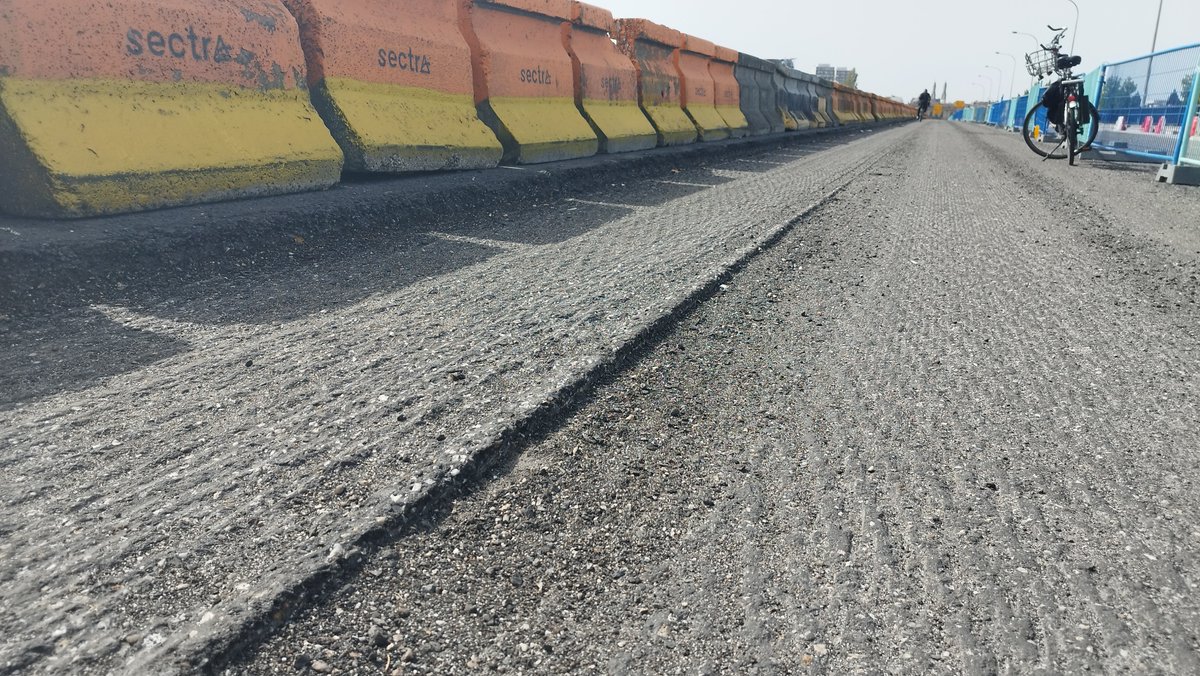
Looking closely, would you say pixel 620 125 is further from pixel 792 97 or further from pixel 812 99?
pixel 812 99

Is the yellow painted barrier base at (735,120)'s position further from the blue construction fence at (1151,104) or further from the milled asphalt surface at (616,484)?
the milled asphalt surface at (616,484)

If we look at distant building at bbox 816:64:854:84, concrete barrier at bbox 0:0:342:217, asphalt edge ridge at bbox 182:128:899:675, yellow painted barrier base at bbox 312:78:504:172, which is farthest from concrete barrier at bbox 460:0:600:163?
distant building at bbox 816:64:854:84

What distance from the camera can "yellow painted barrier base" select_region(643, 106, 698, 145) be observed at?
1091 centimetres

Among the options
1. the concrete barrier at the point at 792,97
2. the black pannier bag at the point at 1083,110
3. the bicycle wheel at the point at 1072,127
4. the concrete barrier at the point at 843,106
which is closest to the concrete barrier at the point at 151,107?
the bicycle wheel at the point at 1072,127

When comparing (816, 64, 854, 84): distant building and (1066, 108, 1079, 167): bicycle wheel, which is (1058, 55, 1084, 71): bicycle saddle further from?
(816, 64, 854, 84): distant building

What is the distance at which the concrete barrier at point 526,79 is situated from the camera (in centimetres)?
682

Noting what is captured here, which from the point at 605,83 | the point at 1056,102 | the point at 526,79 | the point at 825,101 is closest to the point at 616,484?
the point at 526,79

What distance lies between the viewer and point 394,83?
5.57 m

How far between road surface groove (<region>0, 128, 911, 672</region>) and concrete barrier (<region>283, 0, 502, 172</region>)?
5.81 ft

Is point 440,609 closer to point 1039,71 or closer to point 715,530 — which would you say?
point 715,530

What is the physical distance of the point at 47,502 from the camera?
1562 mm

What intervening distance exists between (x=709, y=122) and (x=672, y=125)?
7.30ft

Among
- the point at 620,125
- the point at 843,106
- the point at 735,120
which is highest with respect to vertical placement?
the point at 843,106

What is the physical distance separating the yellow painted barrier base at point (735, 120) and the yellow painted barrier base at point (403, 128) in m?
9.10
